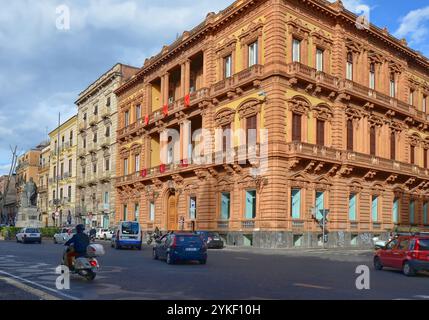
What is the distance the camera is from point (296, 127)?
36.8 m

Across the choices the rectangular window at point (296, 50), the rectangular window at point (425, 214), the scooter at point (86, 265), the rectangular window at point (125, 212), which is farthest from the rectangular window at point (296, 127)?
the rectangular window at point (125, 212)

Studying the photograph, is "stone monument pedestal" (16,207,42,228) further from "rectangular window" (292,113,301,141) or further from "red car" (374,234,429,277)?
"red car" (374,234,429,277)

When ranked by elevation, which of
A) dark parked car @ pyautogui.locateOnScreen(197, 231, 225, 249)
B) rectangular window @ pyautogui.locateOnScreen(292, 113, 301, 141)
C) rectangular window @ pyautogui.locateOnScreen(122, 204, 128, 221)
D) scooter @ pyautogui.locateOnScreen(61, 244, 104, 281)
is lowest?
dark parked car @ pyautogui.locateOnScreen(197, 231, 225, 249)

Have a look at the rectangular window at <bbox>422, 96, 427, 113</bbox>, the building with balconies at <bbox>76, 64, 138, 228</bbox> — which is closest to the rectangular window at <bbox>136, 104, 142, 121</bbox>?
the building with balconies at <bbox>76, 64, 138, 228</bbox>

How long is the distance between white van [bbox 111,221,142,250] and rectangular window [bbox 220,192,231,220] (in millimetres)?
7671

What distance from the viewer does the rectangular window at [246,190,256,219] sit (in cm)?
3716

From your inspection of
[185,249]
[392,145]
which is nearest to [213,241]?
[185,249]

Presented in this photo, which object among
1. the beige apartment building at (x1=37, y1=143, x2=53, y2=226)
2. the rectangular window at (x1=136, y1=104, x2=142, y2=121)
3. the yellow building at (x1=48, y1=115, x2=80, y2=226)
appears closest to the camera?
the rectangular window at (x1=136, y1=104, x2=142, y2=121)

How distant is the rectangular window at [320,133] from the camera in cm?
3834

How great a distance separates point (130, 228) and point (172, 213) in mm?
13361

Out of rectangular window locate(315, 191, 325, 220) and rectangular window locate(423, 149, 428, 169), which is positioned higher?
rectangular window locate(423, 149, 428, 169)

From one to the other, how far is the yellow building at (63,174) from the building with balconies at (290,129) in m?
27.1

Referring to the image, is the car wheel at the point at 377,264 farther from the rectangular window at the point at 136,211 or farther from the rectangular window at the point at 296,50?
the rectangular window at the point at 136,211

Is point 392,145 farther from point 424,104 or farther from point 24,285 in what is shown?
point 24,285
